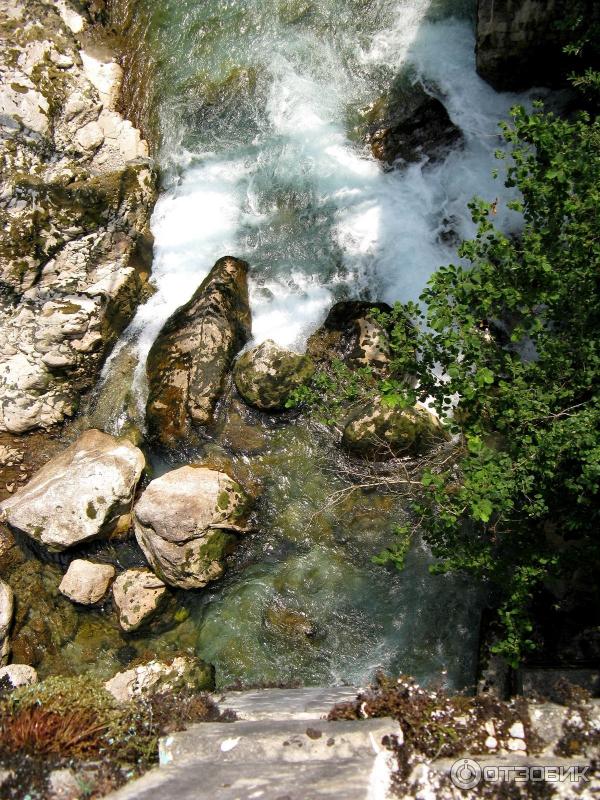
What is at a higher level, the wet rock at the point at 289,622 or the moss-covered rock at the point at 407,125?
the moss-covered rock at the point at 407,125

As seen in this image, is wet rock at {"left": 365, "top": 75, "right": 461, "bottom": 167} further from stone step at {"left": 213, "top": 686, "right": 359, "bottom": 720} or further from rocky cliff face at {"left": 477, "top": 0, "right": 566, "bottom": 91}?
stone step at {"left": 213, "top": 686, "right": 359, "bottom": 720}

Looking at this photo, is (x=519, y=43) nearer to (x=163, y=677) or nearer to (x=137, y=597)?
(x=137, y=597)

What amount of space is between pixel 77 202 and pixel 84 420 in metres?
3.53

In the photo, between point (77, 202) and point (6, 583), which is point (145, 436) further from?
point (77, 202)

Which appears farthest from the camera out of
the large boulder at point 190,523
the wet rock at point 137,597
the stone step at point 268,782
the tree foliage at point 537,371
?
the wet rock at point 137,597

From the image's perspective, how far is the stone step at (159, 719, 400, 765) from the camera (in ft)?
15.3

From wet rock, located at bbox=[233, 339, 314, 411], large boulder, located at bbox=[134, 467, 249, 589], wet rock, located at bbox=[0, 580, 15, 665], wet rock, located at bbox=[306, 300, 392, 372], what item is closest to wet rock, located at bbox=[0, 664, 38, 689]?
wet rock, located at bbox=[0, 580, 15, 665]

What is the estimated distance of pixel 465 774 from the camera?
464 cm

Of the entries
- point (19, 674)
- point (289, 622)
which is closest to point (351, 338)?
point (289, 622)

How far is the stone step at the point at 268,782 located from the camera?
4.29 metres

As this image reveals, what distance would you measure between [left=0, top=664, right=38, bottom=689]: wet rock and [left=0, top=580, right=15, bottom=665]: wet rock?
24 centimetres

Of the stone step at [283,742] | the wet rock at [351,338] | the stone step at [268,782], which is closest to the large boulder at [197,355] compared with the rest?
the wet rock at [351,338]

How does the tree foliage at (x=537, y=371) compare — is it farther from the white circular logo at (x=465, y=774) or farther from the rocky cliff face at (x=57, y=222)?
the rocky cliff face at (x=57, y=222)

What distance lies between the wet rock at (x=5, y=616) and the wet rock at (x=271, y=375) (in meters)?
4.49
